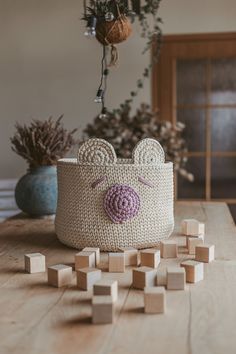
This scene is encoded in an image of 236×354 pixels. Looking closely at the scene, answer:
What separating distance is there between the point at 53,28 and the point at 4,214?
1488 mm

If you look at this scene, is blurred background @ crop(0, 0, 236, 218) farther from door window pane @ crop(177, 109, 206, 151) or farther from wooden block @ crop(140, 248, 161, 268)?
wooden block @ crop(140, 248, 161, 268)

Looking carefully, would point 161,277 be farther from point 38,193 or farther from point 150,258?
point 38,193

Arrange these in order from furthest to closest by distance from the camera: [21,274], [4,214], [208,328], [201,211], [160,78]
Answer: [160,78] < [4,214] < [201,211] < [21,274] < [208,328]

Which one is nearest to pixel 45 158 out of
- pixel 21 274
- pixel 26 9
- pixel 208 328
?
pixel 21 274

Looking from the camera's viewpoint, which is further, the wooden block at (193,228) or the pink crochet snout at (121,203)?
the wooden block at (193,228)

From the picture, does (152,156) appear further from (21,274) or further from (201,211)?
(201,211)

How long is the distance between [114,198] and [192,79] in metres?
2.34

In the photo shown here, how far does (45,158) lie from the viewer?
1.58 metres

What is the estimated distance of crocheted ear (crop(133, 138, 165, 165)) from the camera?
1107mm

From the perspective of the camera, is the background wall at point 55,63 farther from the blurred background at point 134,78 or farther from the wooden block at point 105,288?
the wooden block at point 105,288

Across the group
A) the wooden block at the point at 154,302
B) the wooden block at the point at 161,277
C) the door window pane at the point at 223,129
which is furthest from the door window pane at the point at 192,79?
the wooden block at the point at 154,302

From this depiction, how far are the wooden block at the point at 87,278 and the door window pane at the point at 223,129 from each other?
2502 millimetres

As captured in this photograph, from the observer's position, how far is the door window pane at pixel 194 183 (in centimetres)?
322

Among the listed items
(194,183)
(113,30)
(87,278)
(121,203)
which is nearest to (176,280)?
(87,278)
